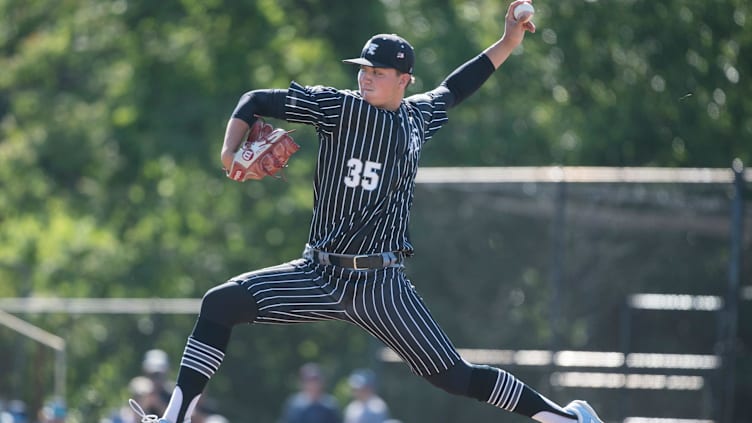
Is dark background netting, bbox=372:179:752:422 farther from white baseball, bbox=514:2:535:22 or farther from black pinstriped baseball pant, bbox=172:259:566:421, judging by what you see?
black pinstriped baseball pant, bbox=172:259:566:421

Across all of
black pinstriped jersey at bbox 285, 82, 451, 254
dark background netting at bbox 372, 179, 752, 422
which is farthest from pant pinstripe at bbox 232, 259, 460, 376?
dark background netting at bbox 372, 179, 752, 422

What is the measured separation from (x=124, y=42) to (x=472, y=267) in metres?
9.97

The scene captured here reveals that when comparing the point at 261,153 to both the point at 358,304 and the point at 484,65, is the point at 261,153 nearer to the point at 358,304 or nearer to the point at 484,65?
the point at 358,304

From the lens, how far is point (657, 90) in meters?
19.2

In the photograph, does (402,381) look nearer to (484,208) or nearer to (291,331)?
(484,208)

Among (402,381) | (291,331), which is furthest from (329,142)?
(291,331)

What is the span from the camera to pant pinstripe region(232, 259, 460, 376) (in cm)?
614

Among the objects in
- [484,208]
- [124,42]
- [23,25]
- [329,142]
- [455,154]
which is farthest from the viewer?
[23,25]

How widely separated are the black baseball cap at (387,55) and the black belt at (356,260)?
2.96 ft

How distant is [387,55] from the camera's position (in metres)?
6.15

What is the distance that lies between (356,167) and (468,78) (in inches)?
44.8

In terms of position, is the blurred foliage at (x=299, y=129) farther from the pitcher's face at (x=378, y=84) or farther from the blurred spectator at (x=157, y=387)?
the pitcher's face at (x=378, y=84)

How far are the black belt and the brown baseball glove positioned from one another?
467 millimetres

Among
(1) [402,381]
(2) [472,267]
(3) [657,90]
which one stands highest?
(3) [657,90]
